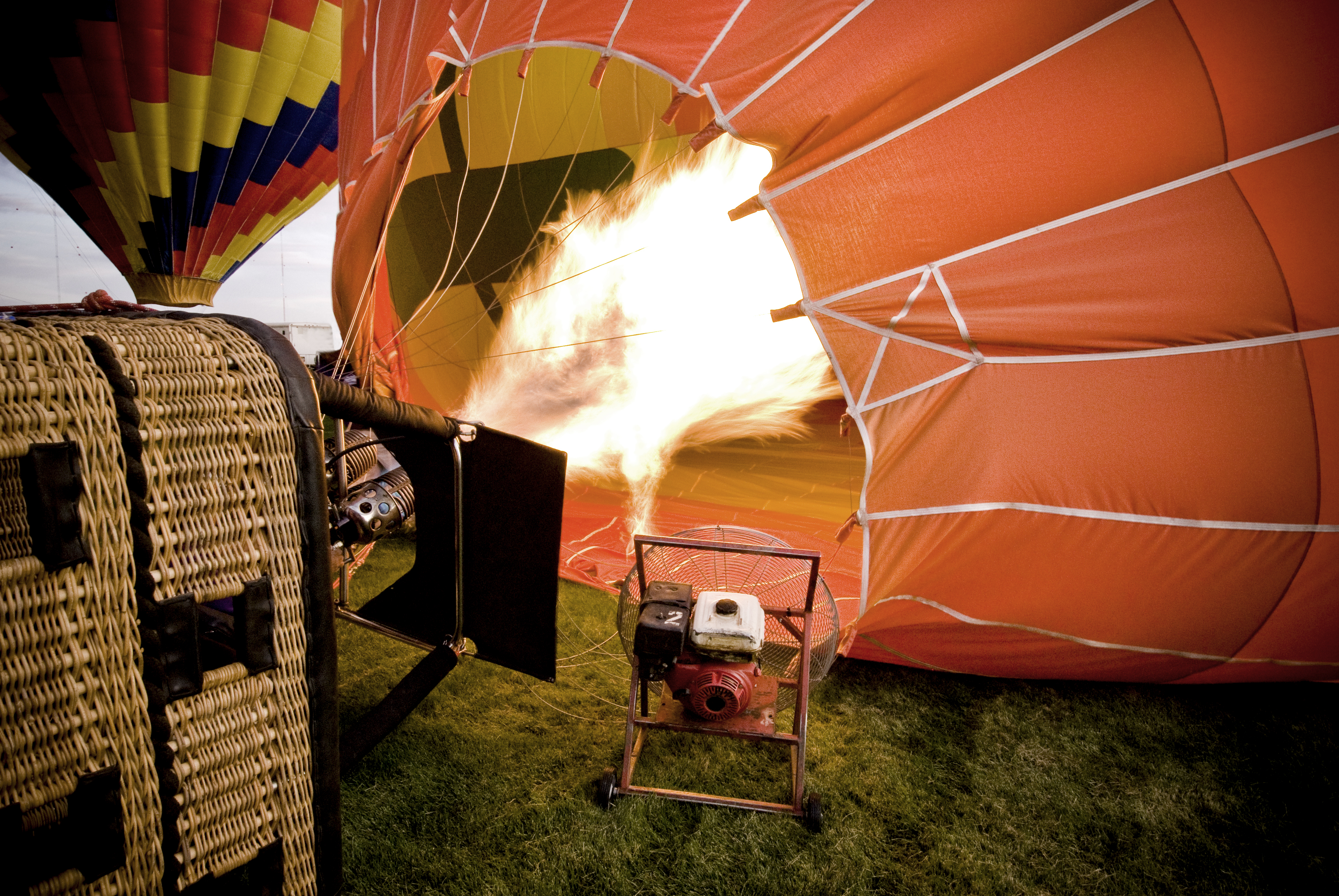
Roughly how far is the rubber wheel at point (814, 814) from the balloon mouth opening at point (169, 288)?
8194 mm

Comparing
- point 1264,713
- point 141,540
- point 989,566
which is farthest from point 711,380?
point 141,540

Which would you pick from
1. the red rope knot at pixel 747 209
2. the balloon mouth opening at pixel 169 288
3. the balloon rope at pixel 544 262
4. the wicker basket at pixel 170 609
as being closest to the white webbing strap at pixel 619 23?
the red rope knot at pixel 747 209

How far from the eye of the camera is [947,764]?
2.04m

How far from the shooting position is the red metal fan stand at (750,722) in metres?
1.78

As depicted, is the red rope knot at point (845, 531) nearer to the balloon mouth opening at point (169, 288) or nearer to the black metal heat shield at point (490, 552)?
the black metal heat shield at point (490, 552)

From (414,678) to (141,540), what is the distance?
904 millimetres

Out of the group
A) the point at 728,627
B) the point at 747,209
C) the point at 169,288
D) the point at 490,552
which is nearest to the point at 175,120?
the point at 169,288

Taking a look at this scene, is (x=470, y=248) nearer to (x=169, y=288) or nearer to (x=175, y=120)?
(x=175, y=120)

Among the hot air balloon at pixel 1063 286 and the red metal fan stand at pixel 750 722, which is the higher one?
the hot air balloon at pixel 1063 286

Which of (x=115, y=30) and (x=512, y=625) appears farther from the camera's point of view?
(x=115, y=30)

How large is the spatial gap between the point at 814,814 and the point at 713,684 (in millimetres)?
392

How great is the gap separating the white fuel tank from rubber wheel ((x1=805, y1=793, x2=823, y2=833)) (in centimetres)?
39

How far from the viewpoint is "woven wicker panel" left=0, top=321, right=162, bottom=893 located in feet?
2.13

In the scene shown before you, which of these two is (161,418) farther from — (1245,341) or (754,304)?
(1245,341)
